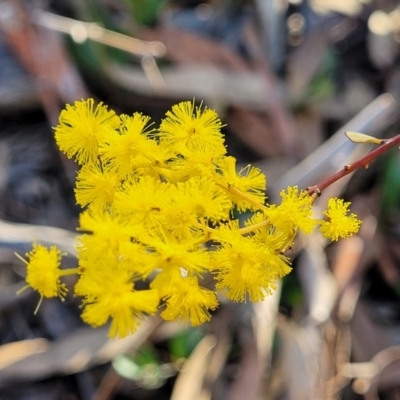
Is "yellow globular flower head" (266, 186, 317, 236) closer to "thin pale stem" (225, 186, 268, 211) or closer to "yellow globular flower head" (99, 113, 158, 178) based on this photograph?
"thin pale stem" (225, 186, 268, 211)

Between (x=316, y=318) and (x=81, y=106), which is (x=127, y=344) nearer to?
(x=316, y=318)

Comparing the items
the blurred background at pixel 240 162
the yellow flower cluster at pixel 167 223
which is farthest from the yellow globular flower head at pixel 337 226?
the blurred background at pixel 240 162

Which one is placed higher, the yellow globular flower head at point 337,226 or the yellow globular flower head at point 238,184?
the yellow globular flower head at point 238,184

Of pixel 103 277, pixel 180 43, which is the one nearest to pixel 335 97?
pixel 180 43

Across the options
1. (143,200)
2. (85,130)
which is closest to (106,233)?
(143,200)

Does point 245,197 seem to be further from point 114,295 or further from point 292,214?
point 114,295

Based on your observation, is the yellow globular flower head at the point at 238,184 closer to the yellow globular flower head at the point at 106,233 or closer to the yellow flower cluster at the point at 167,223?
the yellow flower cluster at the point at 167,223
